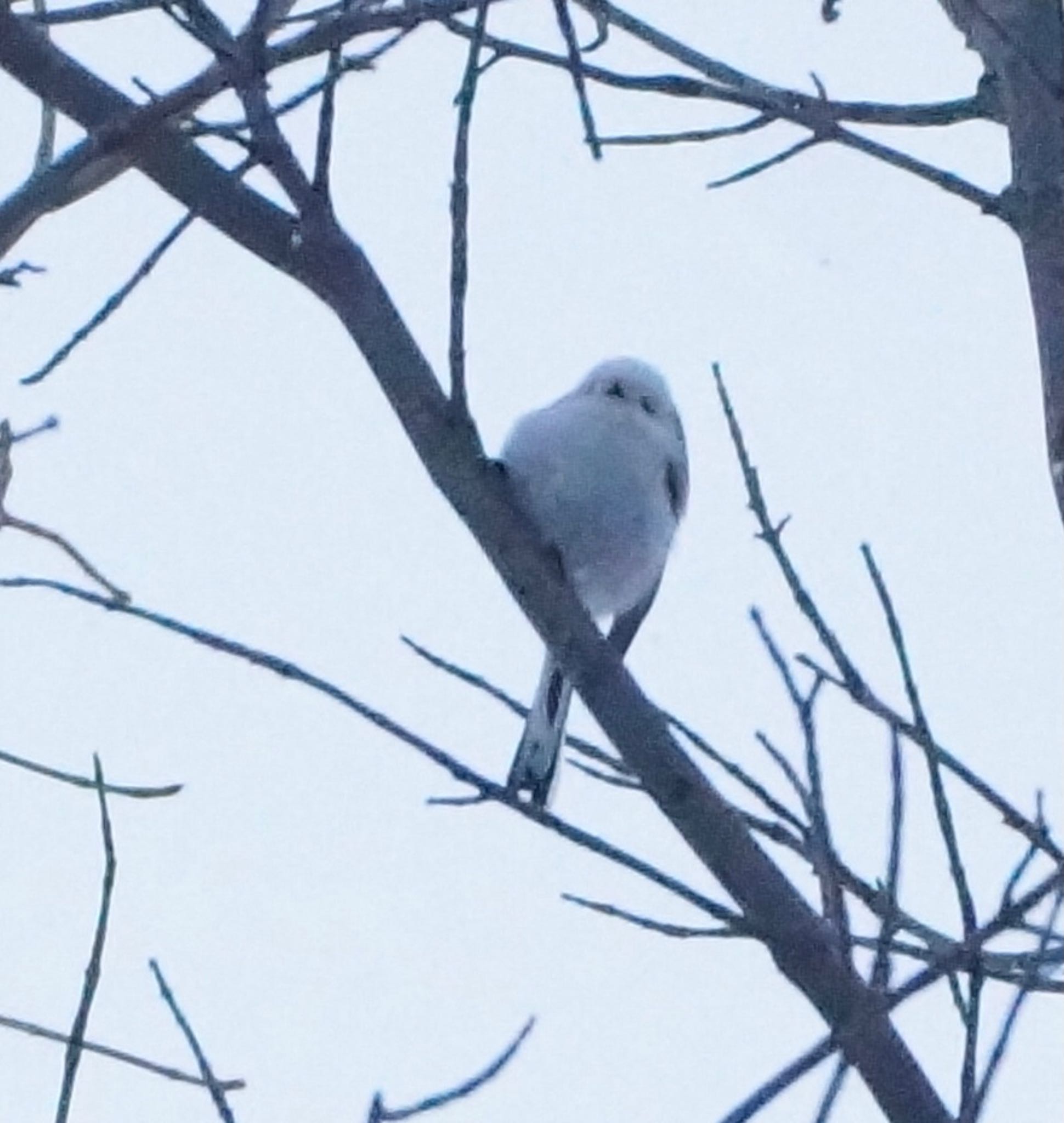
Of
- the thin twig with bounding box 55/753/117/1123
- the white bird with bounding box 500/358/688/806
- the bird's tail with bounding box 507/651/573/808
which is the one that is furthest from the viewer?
the white bird with bounding box 500/358/688/806

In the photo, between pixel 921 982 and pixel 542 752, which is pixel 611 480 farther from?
pixel 921 982

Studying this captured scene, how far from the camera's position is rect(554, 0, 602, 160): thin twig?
198 cm

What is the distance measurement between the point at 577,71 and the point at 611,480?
1807 mm

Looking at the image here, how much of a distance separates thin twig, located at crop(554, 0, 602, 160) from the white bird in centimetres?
135

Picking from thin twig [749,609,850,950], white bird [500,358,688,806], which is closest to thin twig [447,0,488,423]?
thin twig [749,609,850,950]

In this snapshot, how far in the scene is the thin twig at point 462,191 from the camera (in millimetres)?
1745

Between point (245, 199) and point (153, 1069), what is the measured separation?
2.21ft

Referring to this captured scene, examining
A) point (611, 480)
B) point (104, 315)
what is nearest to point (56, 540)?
point (104, 315)

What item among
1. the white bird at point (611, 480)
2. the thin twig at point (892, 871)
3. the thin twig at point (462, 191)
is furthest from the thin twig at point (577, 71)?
the white bird at point (611, 480)

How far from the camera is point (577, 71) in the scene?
6.59 ft

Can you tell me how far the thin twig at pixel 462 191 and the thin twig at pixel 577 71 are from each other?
0.62 feet

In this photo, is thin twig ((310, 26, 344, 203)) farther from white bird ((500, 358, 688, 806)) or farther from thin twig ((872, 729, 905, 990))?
white bird ((500, 358, 688, 806))

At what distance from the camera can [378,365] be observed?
1852 millimetres

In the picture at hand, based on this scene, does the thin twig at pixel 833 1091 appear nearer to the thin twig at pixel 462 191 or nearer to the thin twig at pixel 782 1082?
the thin twig at pixel 782 1082
